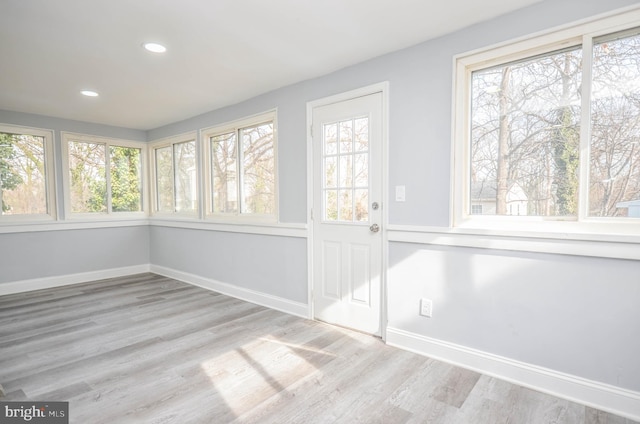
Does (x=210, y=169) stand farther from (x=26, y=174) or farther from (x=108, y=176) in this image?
(x=26, y=174)

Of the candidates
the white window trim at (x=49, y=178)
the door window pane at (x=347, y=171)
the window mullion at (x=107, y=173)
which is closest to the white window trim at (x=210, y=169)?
the door window pane at (x=347, y=171)

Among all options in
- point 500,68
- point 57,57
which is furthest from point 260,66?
point 500,68

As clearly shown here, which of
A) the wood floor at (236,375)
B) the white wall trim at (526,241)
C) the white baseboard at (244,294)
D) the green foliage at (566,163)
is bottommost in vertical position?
the wood floor at (236,375)

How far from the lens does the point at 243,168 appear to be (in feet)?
13.3

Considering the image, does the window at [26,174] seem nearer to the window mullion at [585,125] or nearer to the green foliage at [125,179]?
the green foliage at [125,179]

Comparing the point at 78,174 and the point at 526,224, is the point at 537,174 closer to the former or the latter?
the point at 526,224

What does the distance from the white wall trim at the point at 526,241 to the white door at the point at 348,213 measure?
319 mm

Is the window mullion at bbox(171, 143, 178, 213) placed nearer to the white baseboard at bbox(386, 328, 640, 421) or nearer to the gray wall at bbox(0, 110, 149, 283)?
the gray wall at bbox(0, 110, 149, 283)

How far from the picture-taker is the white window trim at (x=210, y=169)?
140 inches

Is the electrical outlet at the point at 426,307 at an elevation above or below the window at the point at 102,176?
below

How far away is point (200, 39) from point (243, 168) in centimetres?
181

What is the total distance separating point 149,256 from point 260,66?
4004 millimetres

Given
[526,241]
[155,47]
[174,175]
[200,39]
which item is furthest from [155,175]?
[526,241]

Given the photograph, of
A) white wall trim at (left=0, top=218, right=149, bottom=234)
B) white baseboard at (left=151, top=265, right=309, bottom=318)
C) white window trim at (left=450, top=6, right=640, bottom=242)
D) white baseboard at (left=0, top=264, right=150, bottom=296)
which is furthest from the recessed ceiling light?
white baseboard at (left=0, top=264, right=150, bottom=296)
